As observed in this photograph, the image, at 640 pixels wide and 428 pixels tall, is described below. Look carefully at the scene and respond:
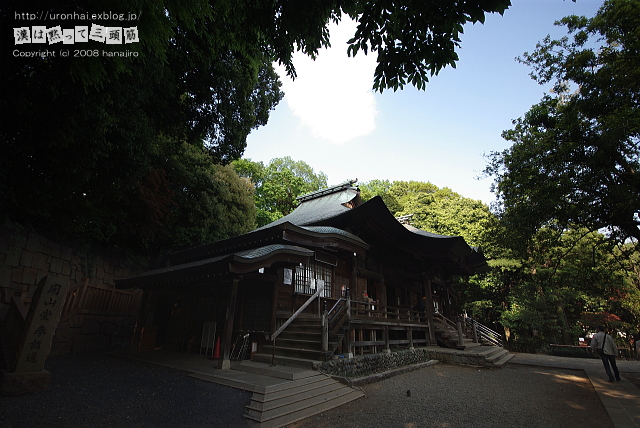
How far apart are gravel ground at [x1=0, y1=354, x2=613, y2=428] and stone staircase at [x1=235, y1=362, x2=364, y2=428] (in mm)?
195

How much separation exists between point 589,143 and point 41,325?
1521 cm

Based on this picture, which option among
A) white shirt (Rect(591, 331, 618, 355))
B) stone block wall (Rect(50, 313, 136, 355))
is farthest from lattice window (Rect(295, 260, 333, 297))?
white shirt (Rect(591, 331, 618, 355))

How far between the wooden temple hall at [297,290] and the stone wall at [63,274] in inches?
70.6

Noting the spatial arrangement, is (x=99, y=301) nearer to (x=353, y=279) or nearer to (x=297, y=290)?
(x=297, y=290)

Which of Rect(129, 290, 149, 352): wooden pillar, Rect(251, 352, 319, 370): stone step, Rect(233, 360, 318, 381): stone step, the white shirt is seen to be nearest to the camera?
Rect(233, 360, 318, 381): stone step

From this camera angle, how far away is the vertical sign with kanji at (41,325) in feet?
16.4

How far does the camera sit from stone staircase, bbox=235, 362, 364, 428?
16.3ft

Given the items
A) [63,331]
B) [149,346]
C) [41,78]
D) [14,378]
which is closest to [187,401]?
[14,378]

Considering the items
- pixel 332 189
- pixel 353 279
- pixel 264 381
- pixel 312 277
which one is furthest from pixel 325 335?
pixel 332 189

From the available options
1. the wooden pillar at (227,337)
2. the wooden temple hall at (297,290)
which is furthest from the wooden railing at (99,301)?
the wooden pillar at (227,337)

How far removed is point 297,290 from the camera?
1012 cm

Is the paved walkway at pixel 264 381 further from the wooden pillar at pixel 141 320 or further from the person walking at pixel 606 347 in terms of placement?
the wooden pillar at pixel 141 320

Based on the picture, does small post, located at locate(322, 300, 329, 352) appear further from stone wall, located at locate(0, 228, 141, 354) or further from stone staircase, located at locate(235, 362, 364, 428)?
stone wall, located at locate(0, 228, 141, 354)

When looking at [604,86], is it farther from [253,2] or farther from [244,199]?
[244,199]
